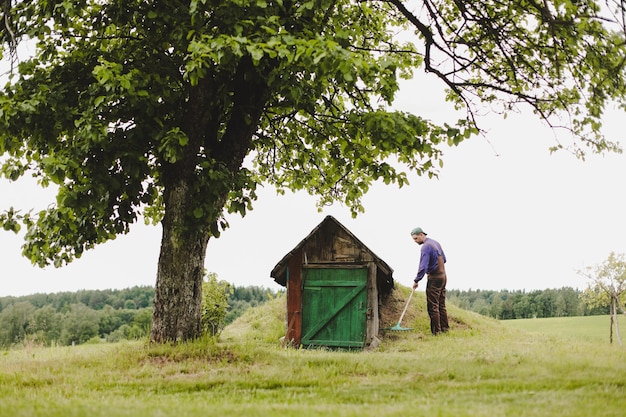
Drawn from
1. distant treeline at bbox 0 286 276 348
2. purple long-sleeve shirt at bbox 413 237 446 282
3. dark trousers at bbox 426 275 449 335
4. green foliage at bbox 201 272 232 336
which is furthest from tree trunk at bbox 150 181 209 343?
distant treeline at bbox 0 286 276 348

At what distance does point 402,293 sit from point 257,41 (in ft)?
39.7

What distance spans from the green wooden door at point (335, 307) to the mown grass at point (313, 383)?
290 centimetres

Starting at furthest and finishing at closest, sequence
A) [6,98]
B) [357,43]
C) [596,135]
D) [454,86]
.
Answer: [357,43], [454,86], [596,135], [6,98]

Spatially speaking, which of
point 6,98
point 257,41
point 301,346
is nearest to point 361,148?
point 257,41

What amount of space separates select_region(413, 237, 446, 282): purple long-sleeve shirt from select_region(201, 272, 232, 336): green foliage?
7078mm

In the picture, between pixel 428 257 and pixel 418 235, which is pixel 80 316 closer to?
pixel 418 235

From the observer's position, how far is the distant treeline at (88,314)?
192ft

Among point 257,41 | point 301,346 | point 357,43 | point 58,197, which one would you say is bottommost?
point 301,346

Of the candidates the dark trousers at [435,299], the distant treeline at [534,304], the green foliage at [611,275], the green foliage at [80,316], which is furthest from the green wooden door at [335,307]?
the distant treeline at [534,304]

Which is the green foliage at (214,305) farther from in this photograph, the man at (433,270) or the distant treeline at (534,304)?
the distant treeline at (534,304)

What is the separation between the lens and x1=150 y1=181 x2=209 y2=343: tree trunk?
10492 mm

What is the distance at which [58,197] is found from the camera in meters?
9.74

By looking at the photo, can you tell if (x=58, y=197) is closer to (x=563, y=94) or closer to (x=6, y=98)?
(x=6, y=98)

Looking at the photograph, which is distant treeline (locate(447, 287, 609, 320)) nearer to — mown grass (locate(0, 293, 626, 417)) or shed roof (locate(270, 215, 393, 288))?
shed roof (locate(270, 215, 393, 288))
